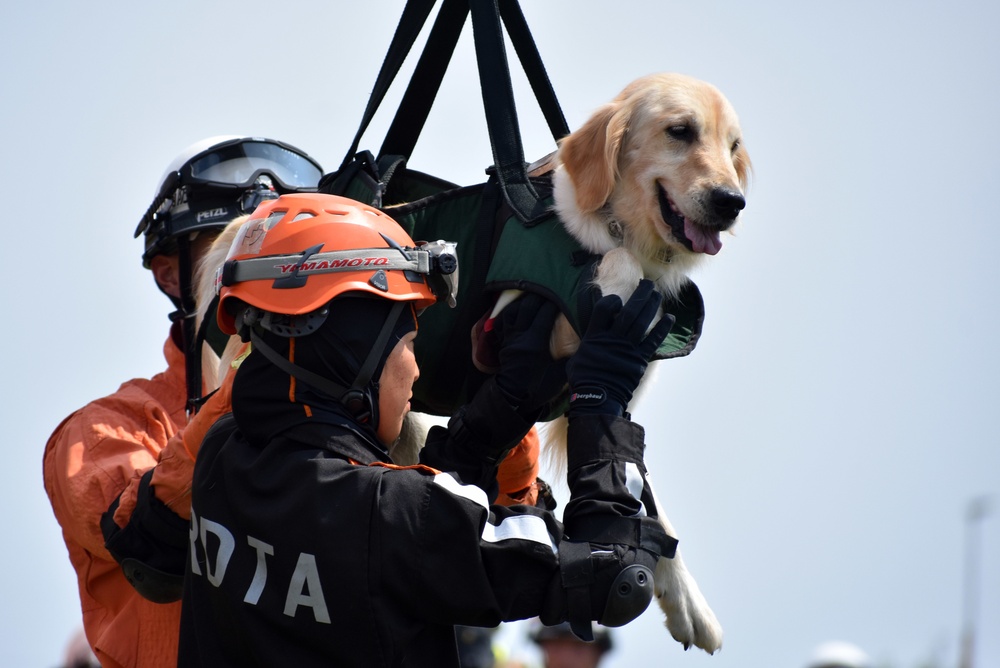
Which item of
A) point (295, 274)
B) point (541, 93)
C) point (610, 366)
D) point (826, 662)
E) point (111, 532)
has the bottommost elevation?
point (826, 662)

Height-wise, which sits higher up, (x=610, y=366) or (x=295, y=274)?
→ (x=295, y=274)

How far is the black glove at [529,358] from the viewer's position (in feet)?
10.7

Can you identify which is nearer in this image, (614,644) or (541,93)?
(541,93)

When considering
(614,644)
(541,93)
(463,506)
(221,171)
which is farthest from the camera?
(614,644)

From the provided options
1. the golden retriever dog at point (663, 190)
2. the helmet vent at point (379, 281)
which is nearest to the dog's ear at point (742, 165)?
the golden retriever dog at point (663, 190)

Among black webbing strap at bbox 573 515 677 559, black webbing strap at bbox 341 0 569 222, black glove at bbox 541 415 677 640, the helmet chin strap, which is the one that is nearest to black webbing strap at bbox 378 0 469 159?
black webbing strap at bbox 341 0 569 222

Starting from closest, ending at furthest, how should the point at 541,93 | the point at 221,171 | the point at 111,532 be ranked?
1. the point at 111,532
2. the point at 541,93
3. the point at 221,171

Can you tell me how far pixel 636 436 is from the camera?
2869mm

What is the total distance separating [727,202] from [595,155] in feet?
1.52

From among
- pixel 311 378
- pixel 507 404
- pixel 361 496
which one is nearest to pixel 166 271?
pixel 507 404

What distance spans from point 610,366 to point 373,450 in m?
0.66

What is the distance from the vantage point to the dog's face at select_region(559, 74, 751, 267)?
356 centimetres

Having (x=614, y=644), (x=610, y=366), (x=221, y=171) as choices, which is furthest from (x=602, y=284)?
(x=614, y=644)

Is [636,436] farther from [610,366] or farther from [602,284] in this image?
[602,284]
